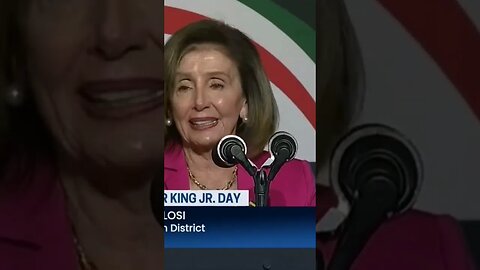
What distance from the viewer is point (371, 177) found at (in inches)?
151

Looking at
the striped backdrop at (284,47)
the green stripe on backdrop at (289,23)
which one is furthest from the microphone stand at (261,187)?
the green stripe on backdrop at (289,23)

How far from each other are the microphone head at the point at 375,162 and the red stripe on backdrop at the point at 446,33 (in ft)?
1.07

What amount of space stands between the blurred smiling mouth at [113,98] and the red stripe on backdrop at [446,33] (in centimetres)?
108

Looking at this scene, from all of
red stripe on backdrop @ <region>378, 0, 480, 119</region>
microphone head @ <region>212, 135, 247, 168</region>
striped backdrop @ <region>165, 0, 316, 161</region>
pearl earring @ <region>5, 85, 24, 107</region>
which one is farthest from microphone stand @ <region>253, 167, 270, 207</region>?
pearl earring @ <region>5, 85, 24, 107</region>

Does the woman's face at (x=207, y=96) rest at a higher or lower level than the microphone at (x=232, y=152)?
higher

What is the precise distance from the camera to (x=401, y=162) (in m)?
3.82

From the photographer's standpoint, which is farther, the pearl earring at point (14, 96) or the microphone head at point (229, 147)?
the pearl earring at point (14, 96)

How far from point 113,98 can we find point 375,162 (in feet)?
3.67

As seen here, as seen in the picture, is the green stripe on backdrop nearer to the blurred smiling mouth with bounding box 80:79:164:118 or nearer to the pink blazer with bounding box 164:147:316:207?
the pink blazer with bounding box 164:147:316:207

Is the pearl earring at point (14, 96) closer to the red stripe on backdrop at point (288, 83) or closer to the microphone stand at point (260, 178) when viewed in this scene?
the red stripe on backdrop at point (288, 83)

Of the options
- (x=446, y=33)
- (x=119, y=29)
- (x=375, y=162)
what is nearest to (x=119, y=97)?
(x=119, y=29)

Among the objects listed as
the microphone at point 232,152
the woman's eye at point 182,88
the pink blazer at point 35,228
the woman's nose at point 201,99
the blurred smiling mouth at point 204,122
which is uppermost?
the woman's eye at point 182,88

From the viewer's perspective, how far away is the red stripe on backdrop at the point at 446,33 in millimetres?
3816

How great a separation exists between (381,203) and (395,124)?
13.0 inches
